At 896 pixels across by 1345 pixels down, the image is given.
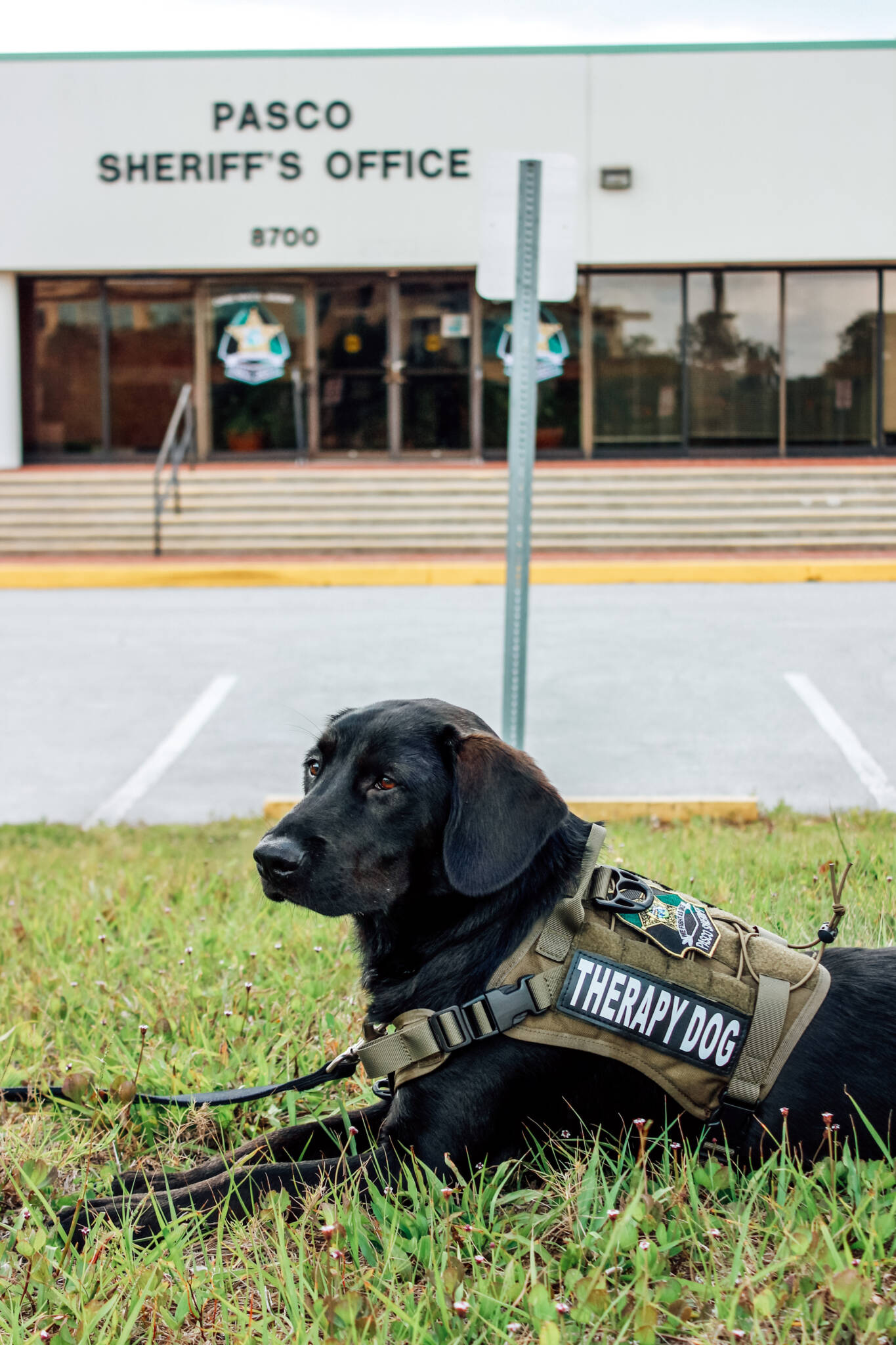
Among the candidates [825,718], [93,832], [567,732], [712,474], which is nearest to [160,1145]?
[93,832]

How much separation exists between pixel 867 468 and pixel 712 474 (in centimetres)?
244

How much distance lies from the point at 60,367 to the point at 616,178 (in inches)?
402

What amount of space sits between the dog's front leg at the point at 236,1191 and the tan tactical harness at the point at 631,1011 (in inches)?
6.8

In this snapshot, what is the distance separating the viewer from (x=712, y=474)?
63.6 ft

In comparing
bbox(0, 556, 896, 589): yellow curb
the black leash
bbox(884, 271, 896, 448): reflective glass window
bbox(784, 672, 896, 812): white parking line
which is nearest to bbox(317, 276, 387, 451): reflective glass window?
bbox(0, 556, 896, 589): yellow curb

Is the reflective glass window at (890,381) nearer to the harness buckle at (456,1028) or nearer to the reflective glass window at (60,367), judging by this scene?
the reflective glass window at (60,367)

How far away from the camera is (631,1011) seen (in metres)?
2.27

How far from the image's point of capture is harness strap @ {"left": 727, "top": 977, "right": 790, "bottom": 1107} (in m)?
2.27

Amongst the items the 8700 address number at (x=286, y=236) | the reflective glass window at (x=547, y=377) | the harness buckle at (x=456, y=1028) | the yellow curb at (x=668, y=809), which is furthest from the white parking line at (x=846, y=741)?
the 8700 address number at (x=286, y=236)

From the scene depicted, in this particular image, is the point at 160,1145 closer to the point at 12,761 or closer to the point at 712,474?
the point at 12,761

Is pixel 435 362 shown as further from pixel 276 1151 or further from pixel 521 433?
pixel 276 1151

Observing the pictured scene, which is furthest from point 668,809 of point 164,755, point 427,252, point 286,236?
point 286,236

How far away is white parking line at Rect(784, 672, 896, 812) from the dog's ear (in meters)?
3.85

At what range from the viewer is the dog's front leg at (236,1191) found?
228 centimetres
